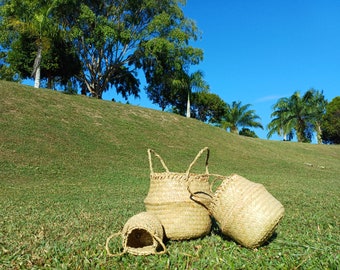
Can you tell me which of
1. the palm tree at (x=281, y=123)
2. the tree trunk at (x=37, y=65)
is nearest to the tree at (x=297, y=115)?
the palm tree at (x=281, y=123)

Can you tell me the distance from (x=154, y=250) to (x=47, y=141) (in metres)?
13.7

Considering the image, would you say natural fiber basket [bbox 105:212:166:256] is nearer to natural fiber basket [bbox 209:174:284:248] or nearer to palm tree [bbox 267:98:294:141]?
natural fiber basket [bbox 209:174:284:248]

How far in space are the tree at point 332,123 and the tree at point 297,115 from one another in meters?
5.19

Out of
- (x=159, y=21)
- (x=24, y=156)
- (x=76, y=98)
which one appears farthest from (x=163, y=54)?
(x=24, y=156)

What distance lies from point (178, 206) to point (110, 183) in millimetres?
8168

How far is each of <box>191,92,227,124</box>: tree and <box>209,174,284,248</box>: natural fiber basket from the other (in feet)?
149

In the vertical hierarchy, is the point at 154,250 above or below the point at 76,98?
below

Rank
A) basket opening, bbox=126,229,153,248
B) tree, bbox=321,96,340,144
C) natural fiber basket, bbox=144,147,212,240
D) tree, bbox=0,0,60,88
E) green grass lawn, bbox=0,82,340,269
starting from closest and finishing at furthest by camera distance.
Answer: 1. green grass lawn, bbox=0,82,340,269
2. basket opening, bbox=126,229,153,248
3. natural fiber basket, bbox=144,147,212,240
4. tree, bbox=0,0,60,88
5. tree, bbox=321,96,340,144

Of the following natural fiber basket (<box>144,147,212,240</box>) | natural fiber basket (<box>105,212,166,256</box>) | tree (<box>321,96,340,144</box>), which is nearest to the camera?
natural fiber basket (<box>105,212,166,256</box>)

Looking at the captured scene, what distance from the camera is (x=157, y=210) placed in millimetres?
4414

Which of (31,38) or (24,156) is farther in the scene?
(31,38)

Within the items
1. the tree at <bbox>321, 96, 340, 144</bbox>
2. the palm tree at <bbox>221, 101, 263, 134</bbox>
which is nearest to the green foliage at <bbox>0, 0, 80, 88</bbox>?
the palm tree at <bbox>221, 101, 263, 134</bbox>

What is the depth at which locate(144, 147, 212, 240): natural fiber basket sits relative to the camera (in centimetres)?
433

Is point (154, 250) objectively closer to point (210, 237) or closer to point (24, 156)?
point (210, 237)
